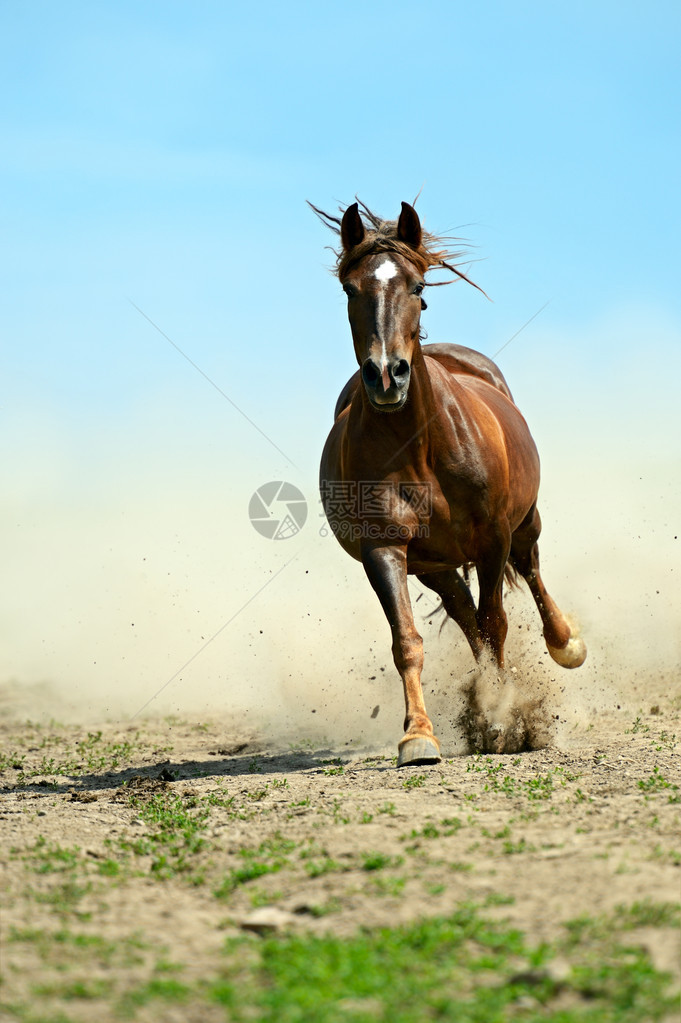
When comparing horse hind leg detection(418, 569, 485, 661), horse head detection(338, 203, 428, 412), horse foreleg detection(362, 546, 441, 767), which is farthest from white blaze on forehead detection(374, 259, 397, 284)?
horse hind leg detection(418, 569, 485, 661)

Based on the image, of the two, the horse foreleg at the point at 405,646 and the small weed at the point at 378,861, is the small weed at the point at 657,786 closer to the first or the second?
the horse foreleg at the point at 405,646

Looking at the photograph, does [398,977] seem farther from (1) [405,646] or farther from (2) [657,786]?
(1) [405,646]

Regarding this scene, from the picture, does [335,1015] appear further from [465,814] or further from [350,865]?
[465,814]

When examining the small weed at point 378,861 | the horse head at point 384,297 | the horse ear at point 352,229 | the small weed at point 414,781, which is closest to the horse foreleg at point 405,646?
the small weed at point 414,781

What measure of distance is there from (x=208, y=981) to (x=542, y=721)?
166 inches

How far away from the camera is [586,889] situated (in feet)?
9.87

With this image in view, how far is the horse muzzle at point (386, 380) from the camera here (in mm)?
5398

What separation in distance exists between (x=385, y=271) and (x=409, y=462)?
1119mm

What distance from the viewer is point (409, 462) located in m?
6.07

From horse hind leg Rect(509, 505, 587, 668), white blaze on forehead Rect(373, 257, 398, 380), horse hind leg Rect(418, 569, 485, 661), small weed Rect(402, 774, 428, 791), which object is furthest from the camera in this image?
horse hind leg Rect(509, 505, 587, 668)

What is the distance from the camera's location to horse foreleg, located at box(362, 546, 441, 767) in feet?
17.9

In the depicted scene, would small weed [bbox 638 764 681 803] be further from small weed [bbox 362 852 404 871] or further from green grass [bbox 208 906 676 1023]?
green grass [bbox 208 906 676 1023]

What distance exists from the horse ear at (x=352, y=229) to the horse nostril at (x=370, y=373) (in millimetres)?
926

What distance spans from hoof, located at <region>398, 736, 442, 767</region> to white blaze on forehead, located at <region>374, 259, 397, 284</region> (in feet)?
8.20
